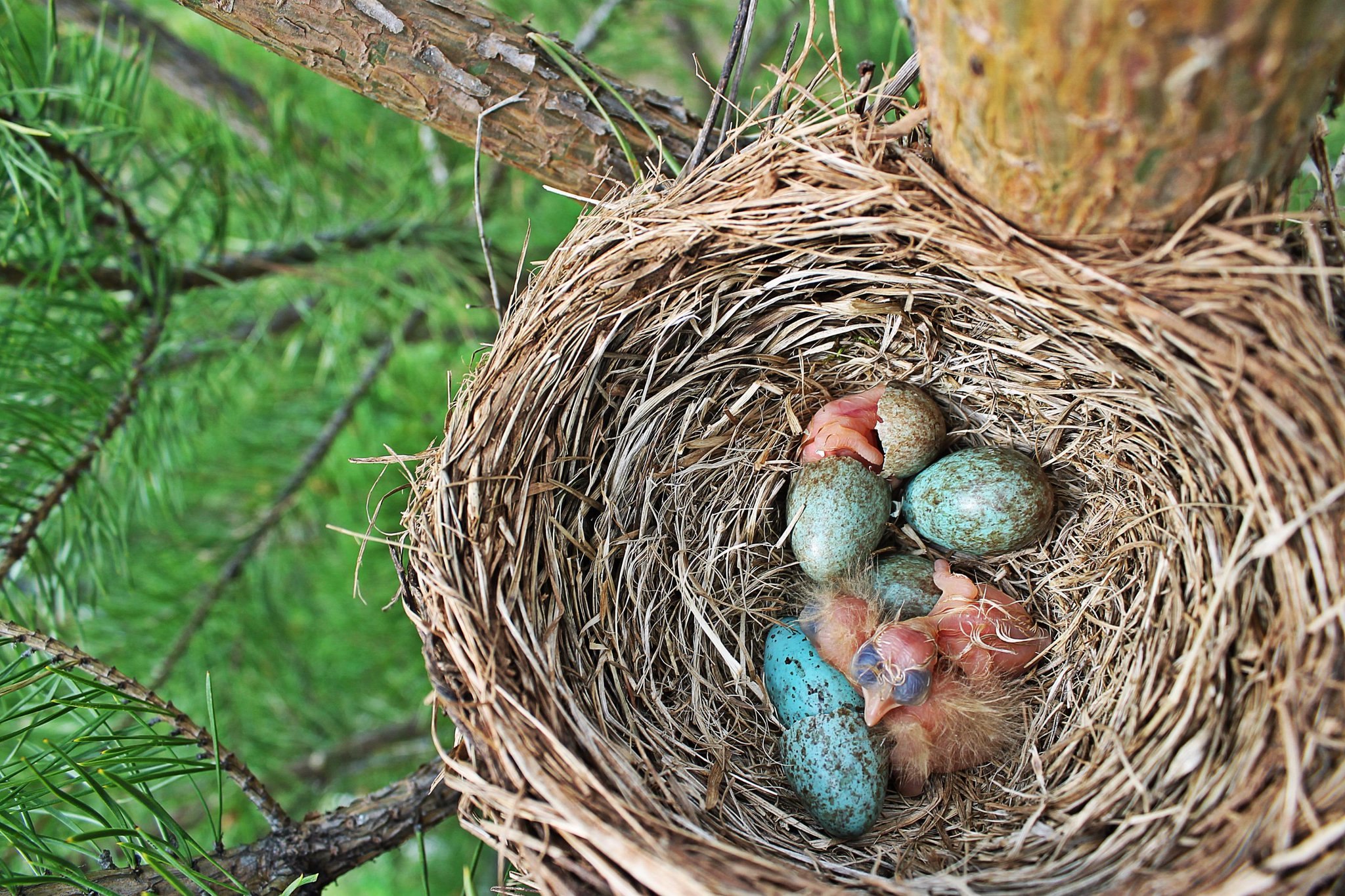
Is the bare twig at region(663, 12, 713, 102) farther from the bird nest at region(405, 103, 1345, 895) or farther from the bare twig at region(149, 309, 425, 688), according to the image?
the bird nest at region(405, 103, 1345, 895)

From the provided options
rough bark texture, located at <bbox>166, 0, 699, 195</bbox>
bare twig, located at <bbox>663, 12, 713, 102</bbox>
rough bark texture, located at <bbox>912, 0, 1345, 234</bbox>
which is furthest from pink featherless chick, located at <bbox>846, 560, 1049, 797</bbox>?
bare twig, located at <bbox>663, 12, 713, 102</bbox>

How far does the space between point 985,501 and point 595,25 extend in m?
1.55

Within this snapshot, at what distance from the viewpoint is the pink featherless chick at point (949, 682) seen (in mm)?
1335

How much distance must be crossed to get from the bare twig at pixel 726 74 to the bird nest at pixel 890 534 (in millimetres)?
43

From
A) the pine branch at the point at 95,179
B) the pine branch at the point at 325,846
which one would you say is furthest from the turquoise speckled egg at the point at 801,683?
the pine branch at the point at 95,179

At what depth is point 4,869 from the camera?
3.14 ft

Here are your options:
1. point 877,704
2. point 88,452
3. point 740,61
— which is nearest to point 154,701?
point 88,452

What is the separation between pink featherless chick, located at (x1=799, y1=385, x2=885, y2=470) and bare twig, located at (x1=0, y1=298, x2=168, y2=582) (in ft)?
4.50

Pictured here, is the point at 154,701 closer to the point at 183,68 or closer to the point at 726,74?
the point at 726,74

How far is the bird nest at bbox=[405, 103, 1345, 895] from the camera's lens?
91 centimetres

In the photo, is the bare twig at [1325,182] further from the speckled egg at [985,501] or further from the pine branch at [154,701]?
the pine branch at [154,701]

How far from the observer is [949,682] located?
1.40 metres

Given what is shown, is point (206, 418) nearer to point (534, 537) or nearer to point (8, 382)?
point (8, 382)

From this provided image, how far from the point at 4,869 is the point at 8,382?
881mm
